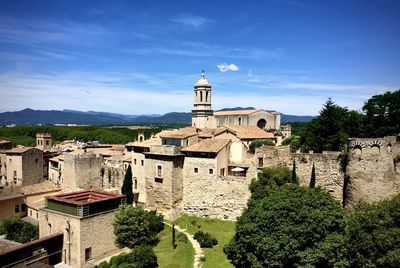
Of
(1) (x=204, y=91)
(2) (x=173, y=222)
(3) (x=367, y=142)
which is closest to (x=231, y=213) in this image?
(2) (x=173, y=222)

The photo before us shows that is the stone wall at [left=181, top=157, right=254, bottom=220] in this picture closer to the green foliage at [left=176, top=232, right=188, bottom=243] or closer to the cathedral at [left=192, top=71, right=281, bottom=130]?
the green foliage at [left=176, top=232, right=188, bottom=243]

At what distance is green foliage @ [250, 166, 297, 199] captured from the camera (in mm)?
30041

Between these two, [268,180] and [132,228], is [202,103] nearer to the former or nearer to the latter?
[268,180]

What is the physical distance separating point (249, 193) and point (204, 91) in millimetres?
31355

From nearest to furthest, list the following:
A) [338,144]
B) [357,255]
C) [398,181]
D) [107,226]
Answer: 1. [357,255]
2. [398,181]
3. [107,226]
4. [338,144]

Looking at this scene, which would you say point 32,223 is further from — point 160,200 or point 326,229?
point 326,229

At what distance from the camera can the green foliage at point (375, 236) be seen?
1678 centimetres

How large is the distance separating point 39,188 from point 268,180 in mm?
28589

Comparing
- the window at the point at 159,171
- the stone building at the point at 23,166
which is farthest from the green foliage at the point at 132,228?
the stone building at the point at 23,166

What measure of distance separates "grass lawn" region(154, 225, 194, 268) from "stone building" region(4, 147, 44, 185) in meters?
26.9

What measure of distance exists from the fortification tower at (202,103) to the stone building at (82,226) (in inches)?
1287

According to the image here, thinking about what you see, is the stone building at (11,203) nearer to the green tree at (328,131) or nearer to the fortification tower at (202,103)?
the fortification tower at (202,103)

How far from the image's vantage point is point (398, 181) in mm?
26547

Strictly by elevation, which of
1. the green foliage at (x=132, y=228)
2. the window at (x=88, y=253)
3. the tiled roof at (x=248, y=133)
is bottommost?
the window at (x=88, y=253)
